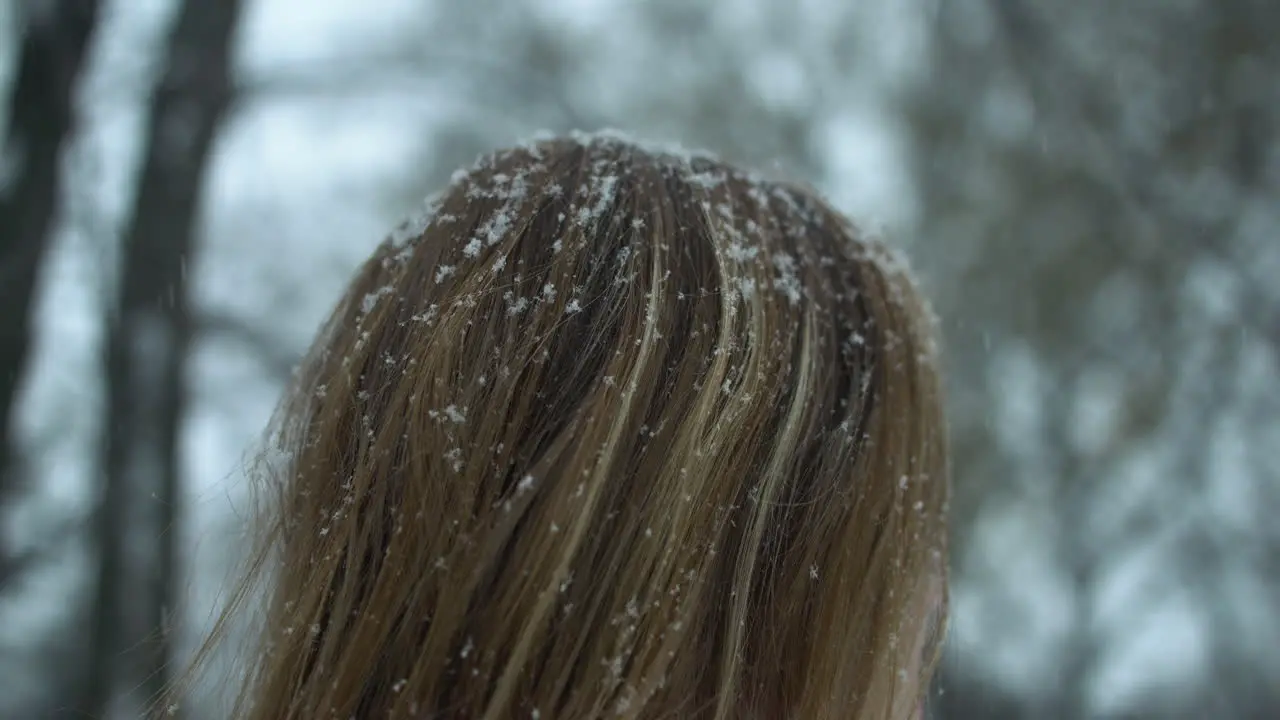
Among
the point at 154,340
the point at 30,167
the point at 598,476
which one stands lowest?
the point at 598,476

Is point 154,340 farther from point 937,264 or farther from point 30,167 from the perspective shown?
point 937,264

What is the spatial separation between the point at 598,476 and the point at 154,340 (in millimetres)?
4208

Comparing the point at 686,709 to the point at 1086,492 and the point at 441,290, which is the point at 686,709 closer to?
the point at 441,290

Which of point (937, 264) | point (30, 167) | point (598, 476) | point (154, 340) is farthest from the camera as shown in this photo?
point (937, 264)

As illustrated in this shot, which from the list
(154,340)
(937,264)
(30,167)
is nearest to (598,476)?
(30,167)

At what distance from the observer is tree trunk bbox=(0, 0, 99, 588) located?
371 cm

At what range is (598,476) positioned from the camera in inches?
31.1

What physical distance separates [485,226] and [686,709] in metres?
0.49

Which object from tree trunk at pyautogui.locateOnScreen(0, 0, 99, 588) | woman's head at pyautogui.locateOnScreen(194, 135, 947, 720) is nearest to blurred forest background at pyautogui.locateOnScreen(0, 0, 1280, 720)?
tree trunk at pyautogui.locateOnScreen(0, 0, 99, 588)

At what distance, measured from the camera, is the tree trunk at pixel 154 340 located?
4.29 m

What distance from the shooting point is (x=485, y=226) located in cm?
94

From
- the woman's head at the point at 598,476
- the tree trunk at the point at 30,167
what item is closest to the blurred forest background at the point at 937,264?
the tree trunk at the point at 30,167

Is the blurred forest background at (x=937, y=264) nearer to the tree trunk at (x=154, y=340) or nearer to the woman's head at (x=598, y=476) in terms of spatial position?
the tree trunk at (x=154, y=340)

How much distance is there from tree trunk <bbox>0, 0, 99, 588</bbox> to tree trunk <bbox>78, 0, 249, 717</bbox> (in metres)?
0.39
